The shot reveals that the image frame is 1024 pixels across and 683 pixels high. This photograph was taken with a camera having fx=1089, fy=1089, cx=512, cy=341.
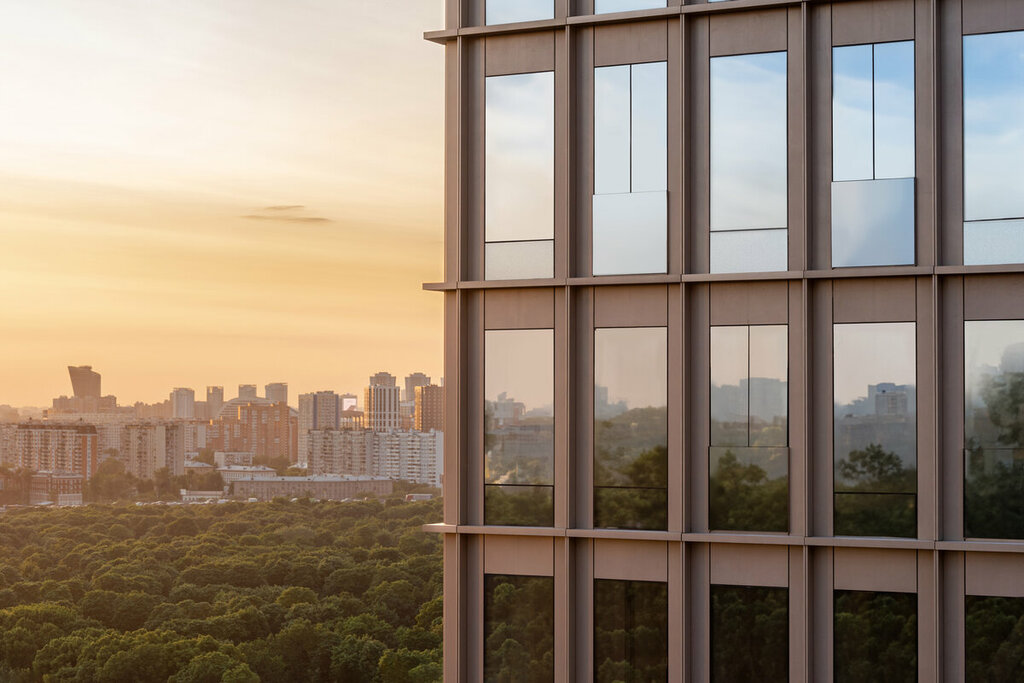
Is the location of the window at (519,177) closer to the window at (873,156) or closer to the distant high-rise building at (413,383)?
the window at (873,156)

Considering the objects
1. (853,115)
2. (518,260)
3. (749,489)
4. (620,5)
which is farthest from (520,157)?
(749,489)

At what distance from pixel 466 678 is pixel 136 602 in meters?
49.9

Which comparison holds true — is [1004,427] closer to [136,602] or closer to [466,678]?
[466,678]

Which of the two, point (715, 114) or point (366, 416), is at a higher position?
point (715, 114)

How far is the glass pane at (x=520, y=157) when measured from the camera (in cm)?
1543

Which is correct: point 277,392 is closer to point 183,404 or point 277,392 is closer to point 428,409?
point 183,404

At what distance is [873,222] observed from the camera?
14.1 meters

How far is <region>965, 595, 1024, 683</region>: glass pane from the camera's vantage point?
13531 millimetres

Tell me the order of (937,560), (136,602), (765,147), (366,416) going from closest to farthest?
(937,560) < (765,147) < (136,602) < (366,416)

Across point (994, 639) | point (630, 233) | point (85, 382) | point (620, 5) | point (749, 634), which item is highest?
point (620, 5)

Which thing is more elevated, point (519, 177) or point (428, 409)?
point (519, 177)

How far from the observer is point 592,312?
1520 centimetres

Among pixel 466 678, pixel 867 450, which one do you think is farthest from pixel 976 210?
pixel 466 678

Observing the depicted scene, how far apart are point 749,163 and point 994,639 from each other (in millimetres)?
6828
